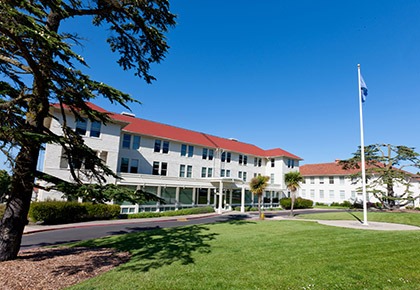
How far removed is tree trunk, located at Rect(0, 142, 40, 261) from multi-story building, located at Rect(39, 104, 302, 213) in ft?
41.0

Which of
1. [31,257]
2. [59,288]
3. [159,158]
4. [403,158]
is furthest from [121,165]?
[403,158]

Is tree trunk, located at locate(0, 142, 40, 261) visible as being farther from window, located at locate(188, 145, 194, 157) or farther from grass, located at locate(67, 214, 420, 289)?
window, located at locate(188, 145, 194, 157)

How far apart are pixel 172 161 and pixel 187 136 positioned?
17.5 feet

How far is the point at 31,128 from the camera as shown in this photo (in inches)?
270

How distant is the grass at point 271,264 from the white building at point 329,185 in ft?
123

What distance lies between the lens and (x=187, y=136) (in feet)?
114

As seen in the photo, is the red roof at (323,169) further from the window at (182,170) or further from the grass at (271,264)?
the grass at (271,264)

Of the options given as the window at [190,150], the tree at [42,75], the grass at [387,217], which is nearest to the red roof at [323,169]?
the grass at [387,217]

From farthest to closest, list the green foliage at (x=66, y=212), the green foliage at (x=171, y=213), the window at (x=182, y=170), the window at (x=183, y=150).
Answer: the window at (x=183, y=150)
the window at (x=182, y=170)
the green foliage at (x=171, y=213)
the green foliage at (x=66, y=212)

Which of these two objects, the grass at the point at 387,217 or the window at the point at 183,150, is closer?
the grass at the point at 387,217

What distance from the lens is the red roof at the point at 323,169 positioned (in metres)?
47.5

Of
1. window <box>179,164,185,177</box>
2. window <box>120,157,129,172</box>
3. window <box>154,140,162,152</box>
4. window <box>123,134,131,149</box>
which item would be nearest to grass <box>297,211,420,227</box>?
window <box>179,164,185,177</box>

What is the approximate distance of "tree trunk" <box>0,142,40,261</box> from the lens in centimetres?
725

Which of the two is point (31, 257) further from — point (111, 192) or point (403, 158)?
point (403, 158)
